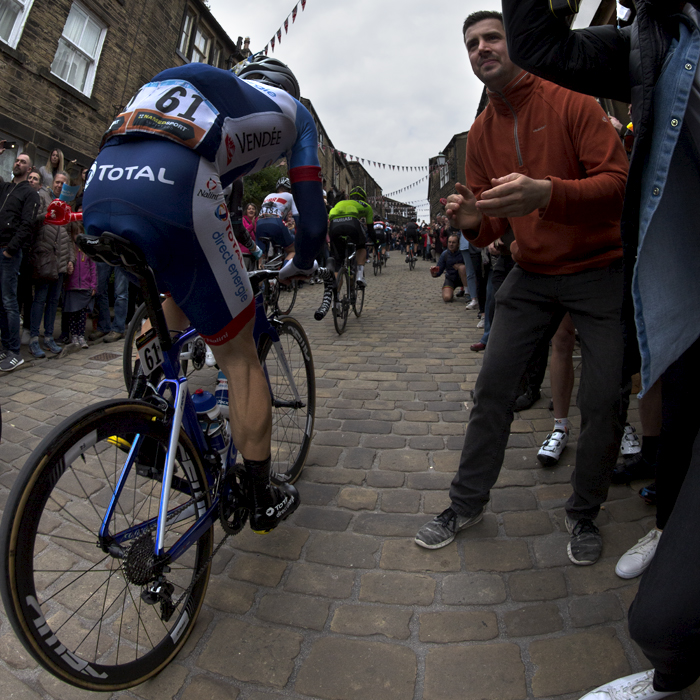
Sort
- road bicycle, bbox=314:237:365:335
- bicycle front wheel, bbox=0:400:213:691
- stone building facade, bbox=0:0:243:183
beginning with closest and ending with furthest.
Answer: bicycle front wheel, bbox=0:400:213:691 < road bicycle, bbox=314:237:365:335 < stone building facade, bbox=0:0:243:183

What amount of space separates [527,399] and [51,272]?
5316 mm

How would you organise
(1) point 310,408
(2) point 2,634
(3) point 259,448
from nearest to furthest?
(2) point 2,634 < (3) point 259,448 < (1) point 310,408

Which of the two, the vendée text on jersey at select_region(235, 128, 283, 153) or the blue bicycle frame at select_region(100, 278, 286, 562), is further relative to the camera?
the vendée text on jersey at select_region(235, 128, 283, 153)

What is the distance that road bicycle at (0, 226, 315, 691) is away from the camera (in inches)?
49.9

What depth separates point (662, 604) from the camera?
105 cm

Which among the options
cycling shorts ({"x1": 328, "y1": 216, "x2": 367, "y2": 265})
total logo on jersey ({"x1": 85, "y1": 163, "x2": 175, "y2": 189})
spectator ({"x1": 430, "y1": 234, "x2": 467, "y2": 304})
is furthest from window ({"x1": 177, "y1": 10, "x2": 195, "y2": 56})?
total logo on jersey ({"x1": 85, "y1": 163, "x2": 175, "y2": 189})

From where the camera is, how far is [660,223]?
1.32 m

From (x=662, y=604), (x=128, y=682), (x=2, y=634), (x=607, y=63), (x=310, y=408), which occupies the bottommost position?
(x=2, y=634)

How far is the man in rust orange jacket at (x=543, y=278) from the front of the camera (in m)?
2.10

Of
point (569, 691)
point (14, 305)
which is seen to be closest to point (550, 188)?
point (569, 691)

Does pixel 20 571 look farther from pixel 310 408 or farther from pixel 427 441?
pixel 427 441

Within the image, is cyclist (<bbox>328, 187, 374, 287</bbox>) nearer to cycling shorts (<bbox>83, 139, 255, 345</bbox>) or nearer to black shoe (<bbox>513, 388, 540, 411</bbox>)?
black shoe (<bbox>513, 388, 540, 411</bbox>)

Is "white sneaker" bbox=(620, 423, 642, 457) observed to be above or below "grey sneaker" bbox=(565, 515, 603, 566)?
above

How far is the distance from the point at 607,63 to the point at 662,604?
1.48 meters
